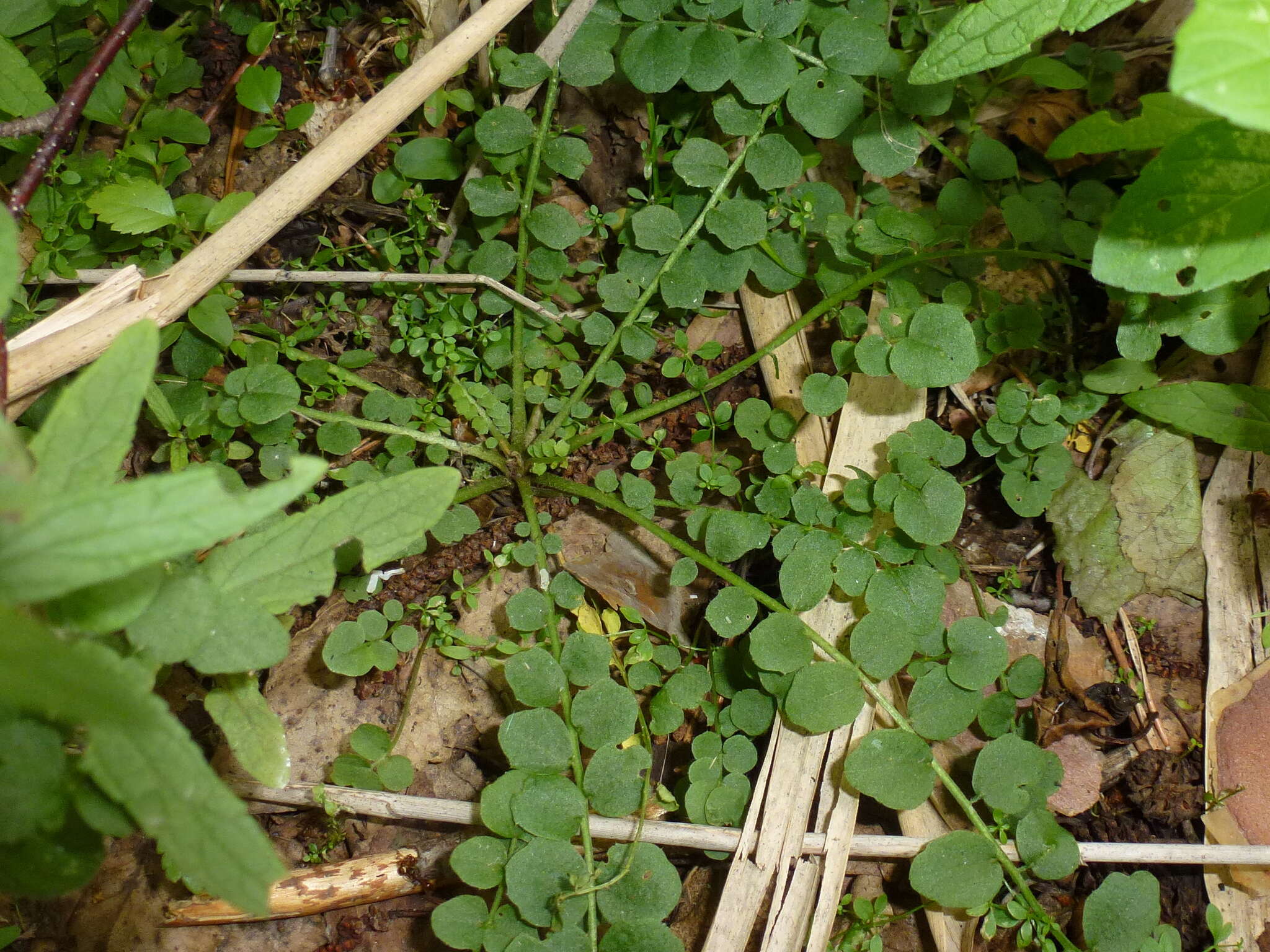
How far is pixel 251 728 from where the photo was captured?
1321 mm

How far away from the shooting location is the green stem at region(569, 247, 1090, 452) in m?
1.96

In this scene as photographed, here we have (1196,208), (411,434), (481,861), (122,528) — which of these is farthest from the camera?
(411,434)

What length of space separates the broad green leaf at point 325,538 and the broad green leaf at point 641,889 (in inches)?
32.2

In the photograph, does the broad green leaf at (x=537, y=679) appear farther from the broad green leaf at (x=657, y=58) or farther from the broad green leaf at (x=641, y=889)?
the broad green leaf at (x=657, y=58)

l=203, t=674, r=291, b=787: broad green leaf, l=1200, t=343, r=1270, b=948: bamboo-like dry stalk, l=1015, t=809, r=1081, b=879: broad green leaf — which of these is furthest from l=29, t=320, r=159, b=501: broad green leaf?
l=1200, t=343, r=1270, b=948: bamboo-like dry stalk

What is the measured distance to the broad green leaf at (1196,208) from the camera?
4.82 ft

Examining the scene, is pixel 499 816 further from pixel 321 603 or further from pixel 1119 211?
pixel 1119 211

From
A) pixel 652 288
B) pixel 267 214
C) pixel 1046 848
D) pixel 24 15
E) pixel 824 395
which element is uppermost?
pixel 24 15

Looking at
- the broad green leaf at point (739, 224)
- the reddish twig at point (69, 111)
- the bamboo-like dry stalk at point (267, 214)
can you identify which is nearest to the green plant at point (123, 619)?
the bamboo-like dry stalk at point (267, 214)

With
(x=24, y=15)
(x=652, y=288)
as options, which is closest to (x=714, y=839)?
(x=652, y=288)

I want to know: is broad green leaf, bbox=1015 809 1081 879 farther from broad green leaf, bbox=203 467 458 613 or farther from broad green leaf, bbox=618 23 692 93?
broad green leaf, bbox=618 23 692 93

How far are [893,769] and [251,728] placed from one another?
123 cm

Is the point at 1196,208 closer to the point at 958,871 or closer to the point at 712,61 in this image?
the point at 712,61

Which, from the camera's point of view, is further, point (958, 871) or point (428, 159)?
point (428, 159)
